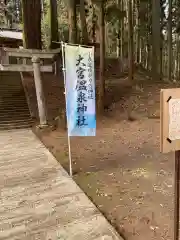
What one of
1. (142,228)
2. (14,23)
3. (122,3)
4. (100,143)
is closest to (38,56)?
(100,143)

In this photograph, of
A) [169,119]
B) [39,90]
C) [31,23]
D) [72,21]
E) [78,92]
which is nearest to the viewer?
[169,119]

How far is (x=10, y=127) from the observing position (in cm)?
914

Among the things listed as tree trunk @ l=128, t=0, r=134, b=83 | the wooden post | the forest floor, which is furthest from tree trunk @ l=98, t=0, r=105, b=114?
tree trunk @ l=128, t=0, r=134, b=83

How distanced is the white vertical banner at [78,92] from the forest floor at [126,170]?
0.89 metres

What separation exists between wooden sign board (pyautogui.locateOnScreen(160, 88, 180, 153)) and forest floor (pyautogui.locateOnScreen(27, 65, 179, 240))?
143cm

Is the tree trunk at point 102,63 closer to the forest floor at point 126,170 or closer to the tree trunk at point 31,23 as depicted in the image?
the forest floor at point 126,170

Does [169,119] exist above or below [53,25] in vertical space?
below

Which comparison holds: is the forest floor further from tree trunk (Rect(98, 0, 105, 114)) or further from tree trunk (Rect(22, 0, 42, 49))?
tree trunk (Rect(22, 0, 42, 49))

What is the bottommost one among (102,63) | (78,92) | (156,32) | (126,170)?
(126,170)

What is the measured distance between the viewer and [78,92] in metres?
5.49

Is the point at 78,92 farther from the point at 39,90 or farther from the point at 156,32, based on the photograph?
the point at 156,32

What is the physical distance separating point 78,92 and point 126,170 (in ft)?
5.84

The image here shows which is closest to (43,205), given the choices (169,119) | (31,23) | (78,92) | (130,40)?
(78,92)

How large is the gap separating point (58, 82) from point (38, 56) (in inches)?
185
